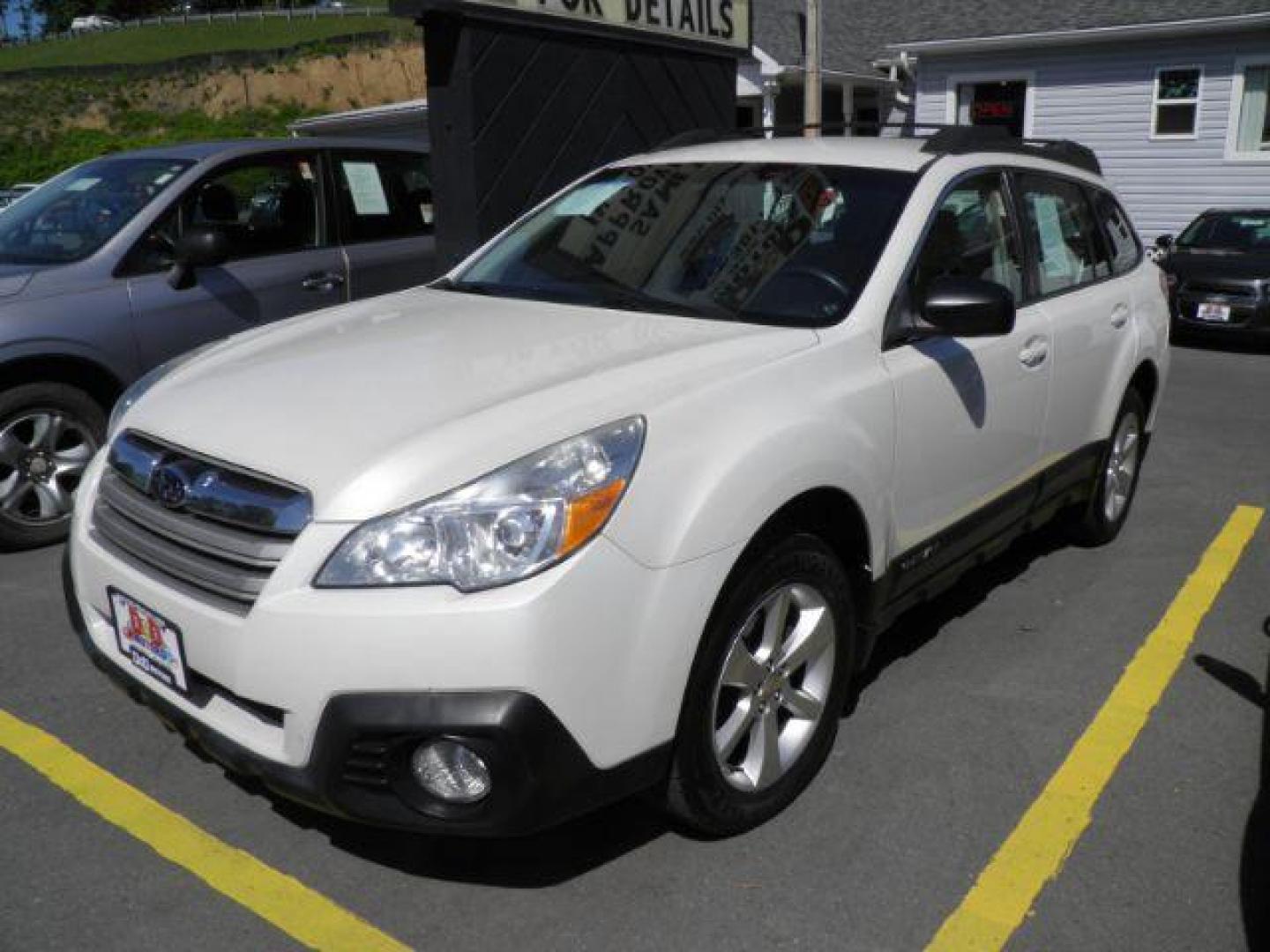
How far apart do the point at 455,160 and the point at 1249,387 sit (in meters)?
6.59

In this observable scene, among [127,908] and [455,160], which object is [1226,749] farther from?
[455,160]

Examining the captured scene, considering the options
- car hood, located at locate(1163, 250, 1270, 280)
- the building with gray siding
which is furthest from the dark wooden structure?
the building with gray siding

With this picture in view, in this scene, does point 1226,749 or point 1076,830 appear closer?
point 1076,830

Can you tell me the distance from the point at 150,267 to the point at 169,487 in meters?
3.10

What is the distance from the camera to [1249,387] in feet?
29.8

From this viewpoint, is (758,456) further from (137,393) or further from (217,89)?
(217,89)

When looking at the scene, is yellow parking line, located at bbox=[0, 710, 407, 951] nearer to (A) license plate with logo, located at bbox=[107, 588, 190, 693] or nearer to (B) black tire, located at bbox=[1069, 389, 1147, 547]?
(A) license plate with logo, located at bbox=[107, 588, 190, 693]

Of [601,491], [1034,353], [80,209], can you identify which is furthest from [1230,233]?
[601,491]

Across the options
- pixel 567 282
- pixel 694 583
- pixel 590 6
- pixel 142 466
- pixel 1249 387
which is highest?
pixel 590 6

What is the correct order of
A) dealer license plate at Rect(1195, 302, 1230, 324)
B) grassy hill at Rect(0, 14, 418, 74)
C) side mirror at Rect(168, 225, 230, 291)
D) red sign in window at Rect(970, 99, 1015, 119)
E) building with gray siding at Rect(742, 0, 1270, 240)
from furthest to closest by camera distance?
grassy hill at Rect(0, 14, 418, 74), red sign in window at Rect(970, 99, 1015, 119), building with gray siding at Rect(742, 0, 1270, 240), dealer license plate at Rect(1195, 302, 1230, 324), side mirror at Rect(168, 225, 230, 291)

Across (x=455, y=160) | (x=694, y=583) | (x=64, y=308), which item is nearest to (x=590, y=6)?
(x=455, y=160)

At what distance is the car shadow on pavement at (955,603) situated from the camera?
4.01m

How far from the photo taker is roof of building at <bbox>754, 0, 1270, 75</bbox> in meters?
16.5

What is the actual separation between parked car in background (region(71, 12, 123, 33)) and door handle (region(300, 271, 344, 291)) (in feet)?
291
